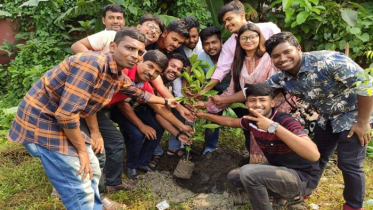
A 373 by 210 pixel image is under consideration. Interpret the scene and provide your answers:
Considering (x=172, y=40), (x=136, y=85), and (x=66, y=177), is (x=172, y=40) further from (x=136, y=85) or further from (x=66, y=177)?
(x=66, y=177)

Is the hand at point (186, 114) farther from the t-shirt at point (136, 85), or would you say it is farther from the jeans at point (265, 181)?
the jeans at point (265, 181)

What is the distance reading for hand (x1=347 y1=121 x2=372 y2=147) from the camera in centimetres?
251

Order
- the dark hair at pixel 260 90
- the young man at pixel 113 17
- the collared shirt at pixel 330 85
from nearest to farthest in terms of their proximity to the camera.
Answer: the collared shirt at pixel 330 85 < the dark hair at pixel 260 90 < the young man at pixel 113 17

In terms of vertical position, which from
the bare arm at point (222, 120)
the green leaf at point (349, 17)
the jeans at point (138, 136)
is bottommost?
the jeans at point (138, 136)

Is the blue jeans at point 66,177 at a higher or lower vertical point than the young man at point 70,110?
lower

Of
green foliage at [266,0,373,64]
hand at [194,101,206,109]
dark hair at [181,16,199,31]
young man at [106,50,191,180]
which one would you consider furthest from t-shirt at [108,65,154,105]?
green foliage at [266,0,373,64]

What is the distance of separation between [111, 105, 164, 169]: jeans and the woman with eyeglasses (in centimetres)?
58

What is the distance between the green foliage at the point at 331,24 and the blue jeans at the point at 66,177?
3162 millimetres

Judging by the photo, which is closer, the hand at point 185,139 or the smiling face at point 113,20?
the hand at point 185,139

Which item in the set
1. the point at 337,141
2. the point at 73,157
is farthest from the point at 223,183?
the point at 73,157

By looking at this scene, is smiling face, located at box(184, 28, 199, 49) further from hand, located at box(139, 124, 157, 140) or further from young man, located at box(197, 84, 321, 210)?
young man, located at box(197, 84, 321, 210)

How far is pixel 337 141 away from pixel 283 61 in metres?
0.92

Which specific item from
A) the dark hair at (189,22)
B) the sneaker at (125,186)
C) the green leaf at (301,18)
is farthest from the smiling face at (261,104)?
the green leaf at (301,18)

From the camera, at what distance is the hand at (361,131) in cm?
251
